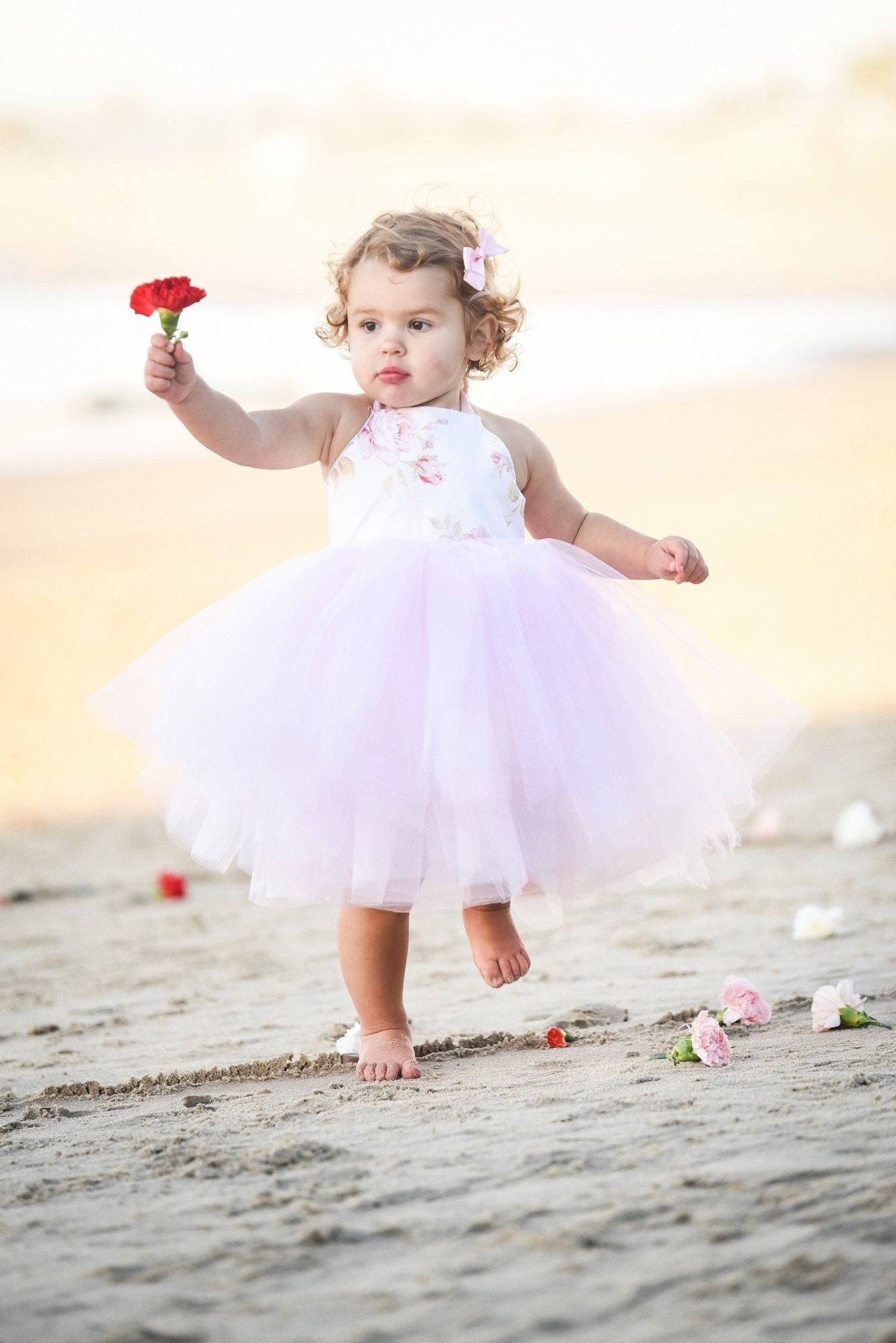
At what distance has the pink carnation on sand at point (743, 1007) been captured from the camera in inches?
125

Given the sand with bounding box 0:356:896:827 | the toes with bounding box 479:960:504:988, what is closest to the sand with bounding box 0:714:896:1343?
the toes with bounding box 479:960:504:988

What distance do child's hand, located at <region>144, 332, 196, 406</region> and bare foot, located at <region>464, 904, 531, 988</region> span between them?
132 cm

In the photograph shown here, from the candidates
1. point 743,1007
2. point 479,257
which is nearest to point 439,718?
point 743,1007

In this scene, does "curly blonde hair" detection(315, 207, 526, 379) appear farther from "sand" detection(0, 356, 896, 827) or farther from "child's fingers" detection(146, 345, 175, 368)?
"sand" detection(0, 356, 896, 827)

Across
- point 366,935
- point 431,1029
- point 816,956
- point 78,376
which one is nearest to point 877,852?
point 816,956

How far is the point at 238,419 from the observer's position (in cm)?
320

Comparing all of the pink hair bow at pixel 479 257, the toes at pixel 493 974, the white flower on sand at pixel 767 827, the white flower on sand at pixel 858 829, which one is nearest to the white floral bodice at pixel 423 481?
the pink hair bow at pixel 479 257

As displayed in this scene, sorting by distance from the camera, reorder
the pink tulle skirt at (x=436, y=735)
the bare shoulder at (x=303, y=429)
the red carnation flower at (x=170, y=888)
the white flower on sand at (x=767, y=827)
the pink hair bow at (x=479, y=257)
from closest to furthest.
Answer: the pink tulle skirt at (x=436, y=735), the bare shoulder at (x=303, y=429), the pink hair bow at (x=479, y=257), the red carnation flower at (x=170, y=888), the white flower on sand at (x=767, y=827)

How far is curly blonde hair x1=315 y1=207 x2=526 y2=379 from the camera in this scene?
337cm

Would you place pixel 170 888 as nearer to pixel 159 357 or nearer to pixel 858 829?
pixel 858 829

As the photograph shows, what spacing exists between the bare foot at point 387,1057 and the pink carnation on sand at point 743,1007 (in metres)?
0.71

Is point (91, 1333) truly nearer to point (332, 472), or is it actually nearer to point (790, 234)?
point (332, 472)

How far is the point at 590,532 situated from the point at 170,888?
264 cm

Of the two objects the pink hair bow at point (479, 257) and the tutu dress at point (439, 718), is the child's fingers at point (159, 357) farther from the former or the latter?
the pink hair bow at point (479, 257)
